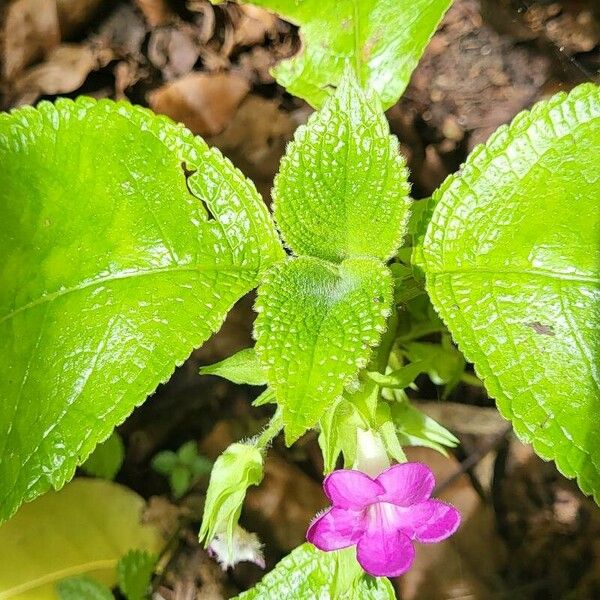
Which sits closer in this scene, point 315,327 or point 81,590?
point 315,327

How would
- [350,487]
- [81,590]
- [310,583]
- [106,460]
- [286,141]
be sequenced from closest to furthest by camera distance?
1. [350,487]
2. [310,583]
3. [81,590]
4. [106,460]
5. [286,141]

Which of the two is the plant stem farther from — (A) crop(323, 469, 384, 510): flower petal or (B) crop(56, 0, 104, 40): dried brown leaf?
(B) crop(56, 0, 104, 40): dried brown leaf

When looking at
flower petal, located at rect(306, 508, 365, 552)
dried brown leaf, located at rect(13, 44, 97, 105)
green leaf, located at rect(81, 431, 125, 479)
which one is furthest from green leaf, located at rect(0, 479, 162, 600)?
dried brown leaf, located at rect(13, 44, 97, 105)

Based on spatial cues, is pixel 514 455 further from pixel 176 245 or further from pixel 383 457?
pixel 176 245

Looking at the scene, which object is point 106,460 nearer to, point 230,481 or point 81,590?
point 81,590

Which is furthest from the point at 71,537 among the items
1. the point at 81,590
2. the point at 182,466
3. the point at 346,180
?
the point at 346,180

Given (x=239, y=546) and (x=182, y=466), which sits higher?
(x=239, y=546)
